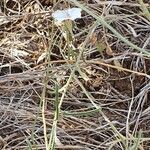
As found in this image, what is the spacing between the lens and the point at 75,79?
1212 mm

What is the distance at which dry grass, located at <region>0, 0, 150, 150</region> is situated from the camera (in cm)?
120

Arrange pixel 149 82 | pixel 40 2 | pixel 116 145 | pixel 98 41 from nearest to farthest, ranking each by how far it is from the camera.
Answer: pixel 116 145
pixel 149 82
pixel 98 41
pixel 40 2

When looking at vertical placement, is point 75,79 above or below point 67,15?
below

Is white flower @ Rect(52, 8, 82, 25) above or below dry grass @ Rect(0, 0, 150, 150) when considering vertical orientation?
above

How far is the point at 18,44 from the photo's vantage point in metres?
1.42

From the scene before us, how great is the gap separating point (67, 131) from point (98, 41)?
32 centimetres

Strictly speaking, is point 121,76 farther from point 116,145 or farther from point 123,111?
point 116,145

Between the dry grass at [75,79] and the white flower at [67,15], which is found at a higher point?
the white flower at [67,15]

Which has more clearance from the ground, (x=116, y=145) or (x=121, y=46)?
(x=121, y=46)

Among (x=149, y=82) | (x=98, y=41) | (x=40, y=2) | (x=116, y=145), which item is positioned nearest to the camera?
(x=116, y=145)

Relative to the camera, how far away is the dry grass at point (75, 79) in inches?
47.4

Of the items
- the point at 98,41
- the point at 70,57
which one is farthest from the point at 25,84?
the point at 98,41

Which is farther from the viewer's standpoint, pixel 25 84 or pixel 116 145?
pixel 25 84

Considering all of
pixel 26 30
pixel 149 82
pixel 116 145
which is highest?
pixel 26 30
